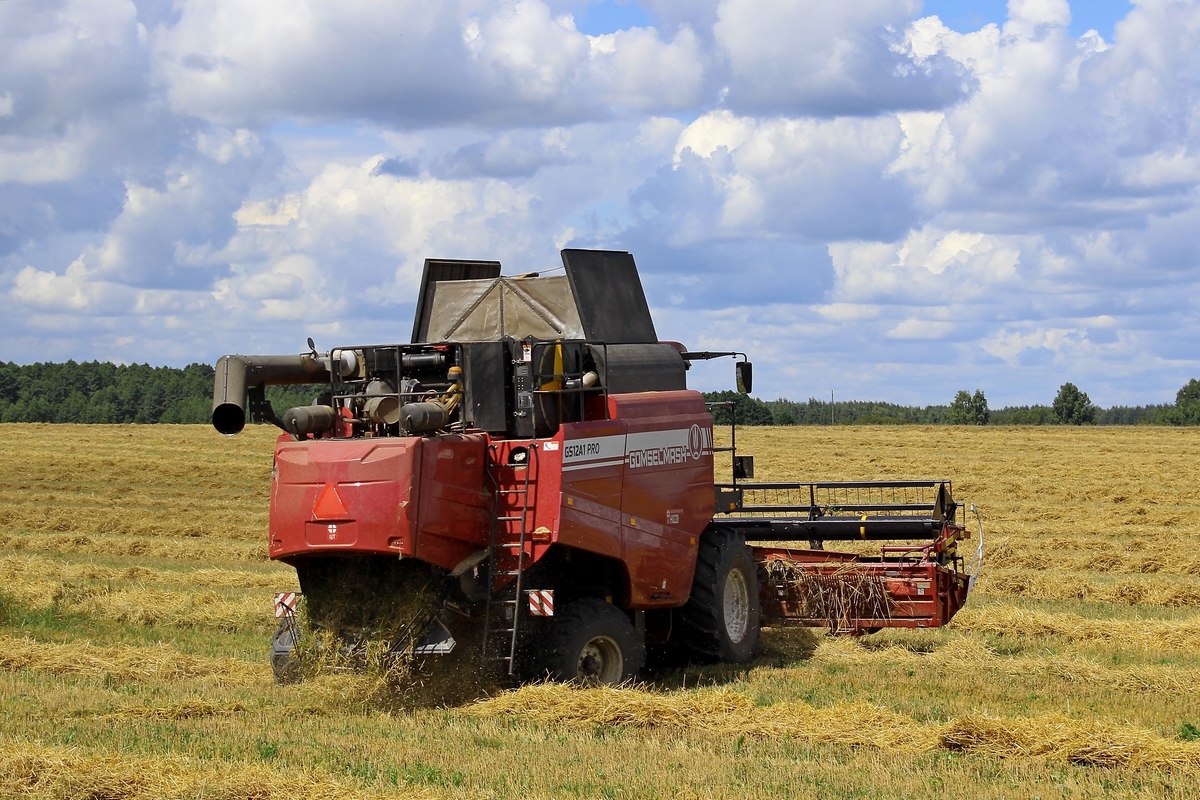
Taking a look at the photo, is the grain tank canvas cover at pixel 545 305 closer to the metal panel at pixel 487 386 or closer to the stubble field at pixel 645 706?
the metal panel at pixel 487 386

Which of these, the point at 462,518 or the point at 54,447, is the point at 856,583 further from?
the point at 54,447

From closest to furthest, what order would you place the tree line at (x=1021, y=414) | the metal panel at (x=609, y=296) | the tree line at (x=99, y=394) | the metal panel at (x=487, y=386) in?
1. the metal panel at (x=487, y=386)
2. the metal panel at (x=609, y=296)
3. the tree line at (x=1021, y=414)
4. the tree line at (x=99, y=394)

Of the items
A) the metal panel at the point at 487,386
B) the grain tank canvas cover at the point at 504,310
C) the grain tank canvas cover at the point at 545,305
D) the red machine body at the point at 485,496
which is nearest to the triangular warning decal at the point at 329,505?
the red machine body at the point at 485,496

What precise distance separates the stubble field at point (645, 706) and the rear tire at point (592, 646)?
419mm

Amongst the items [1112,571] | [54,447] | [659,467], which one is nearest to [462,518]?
[659,467]

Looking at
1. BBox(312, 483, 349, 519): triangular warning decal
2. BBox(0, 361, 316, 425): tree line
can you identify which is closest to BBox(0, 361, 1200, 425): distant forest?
BBox(0, 361, 316, 425): tree line

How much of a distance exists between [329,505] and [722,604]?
13.3 feet

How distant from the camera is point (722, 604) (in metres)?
12.3

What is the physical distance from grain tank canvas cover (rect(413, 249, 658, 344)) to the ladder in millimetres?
1697

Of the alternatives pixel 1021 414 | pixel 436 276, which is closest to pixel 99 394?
pixel 1021 414

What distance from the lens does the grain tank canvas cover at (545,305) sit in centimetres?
1177

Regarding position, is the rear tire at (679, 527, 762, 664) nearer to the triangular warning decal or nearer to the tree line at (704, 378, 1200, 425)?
the triangular warning decal

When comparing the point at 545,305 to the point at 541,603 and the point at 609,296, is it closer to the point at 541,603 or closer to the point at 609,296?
the point at 609,296

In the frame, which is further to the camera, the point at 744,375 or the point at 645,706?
the point at 744,375
